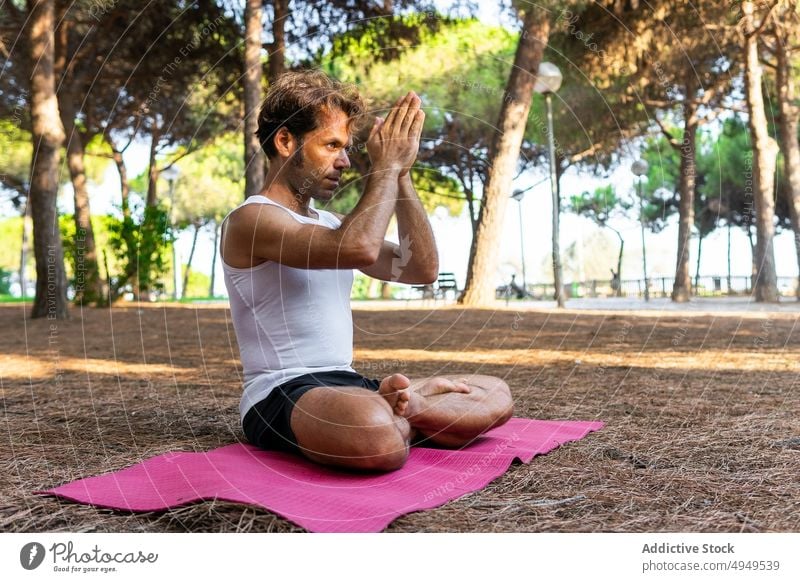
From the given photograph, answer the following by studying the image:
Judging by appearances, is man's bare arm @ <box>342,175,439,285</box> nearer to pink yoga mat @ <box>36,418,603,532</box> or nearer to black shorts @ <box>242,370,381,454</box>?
black shorts @ <box>242,370,381,454</box>

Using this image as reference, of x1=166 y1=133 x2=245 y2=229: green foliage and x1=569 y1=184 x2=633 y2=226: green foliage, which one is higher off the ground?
x1=166 y1=133 x2=245 y2=229: green foliage

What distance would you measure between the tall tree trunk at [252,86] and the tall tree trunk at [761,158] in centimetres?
728

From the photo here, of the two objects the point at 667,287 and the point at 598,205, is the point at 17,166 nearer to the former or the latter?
the point at 667,287

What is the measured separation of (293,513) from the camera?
2219 millimetres

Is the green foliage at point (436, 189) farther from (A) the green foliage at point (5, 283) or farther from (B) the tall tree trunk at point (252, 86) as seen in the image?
(A) the green foliage at point (5, 283)

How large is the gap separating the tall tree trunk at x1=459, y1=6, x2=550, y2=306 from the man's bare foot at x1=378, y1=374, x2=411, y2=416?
725 centimetres

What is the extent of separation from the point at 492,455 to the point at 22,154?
26928 mm

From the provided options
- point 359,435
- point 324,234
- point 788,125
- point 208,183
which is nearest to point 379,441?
point 359,435

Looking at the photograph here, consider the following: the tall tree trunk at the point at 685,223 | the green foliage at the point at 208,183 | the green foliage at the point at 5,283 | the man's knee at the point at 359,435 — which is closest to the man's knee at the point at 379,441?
the man's knee at the point at 359,435

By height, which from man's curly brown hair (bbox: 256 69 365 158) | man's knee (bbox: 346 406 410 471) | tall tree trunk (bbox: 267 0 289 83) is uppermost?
tall tree trunk (bbox: 267 0 289 83)

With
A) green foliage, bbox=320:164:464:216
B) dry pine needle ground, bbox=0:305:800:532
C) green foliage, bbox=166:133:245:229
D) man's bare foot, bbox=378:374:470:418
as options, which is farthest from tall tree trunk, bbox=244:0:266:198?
green foliage, bbox=166:133:245:229

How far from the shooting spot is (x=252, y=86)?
31.4ft

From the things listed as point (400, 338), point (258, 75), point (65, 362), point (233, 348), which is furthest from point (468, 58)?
point (65, 362)

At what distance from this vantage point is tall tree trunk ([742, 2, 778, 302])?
40.4 feet
